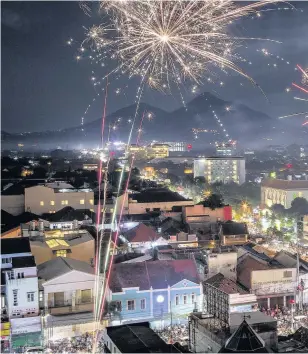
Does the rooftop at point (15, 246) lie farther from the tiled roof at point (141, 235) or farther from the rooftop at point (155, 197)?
the rooftop at point (155, 197)

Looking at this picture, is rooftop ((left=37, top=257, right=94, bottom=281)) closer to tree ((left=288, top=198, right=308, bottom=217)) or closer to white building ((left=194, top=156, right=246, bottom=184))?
tree ((left=288, top=198, right=308, bottom=217))

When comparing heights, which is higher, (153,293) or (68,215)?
(68,215)

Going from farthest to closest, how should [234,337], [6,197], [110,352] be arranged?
[6,197]
[110,352]
[234,337]

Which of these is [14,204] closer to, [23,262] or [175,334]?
[23,262]

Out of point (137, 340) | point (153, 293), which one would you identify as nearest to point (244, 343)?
point (137, 340)

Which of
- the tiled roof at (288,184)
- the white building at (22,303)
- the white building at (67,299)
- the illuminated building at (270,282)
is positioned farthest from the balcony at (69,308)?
the tiled roof at (288,184)

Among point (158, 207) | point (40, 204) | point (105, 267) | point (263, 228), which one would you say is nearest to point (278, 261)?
point (105, 267)

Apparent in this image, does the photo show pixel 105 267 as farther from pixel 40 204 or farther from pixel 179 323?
pixel 40 204
